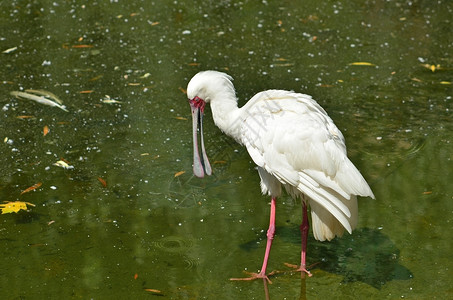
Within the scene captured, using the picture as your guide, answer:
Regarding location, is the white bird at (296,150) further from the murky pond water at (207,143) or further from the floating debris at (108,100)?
the floating debris at (108,100)

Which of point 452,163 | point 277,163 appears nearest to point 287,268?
point 277,163

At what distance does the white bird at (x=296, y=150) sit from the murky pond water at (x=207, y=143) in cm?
50

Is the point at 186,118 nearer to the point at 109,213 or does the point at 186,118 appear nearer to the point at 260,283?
the point at 109,213

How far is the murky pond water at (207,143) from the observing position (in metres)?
5.34

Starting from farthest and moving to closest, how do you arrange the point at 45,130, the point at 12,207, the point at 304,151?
the point at 45,130
the point at 12,207
the point at 304,151

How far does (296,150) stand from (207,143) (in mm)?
2323

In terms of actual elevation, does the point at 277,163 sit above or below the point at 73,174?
above

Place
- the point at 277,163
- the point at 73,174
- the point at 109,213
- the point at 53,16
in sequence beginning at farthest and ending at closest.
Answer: the point at 53,16 < the point at 73,174 < the point at 109,213 < the point at 277,163

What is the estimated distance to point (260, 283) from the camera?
17.2 ft

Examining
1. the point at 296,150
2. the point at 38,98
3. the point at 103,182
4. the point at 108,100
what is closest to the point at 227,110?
the point at 296,150

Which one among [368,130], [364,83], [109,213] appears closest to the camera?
[109,213]

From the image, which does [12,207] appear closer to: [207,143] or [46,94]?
[207,143]

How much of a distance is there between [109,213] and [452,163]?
3.20 meters

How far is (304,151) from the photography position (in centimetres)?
509
